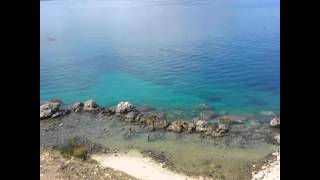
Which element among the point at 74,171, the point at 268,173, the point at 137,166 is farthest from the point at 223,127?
the point at 74,171

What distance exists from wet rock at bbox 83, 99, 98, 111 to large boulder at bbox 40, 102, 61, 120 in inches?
34.8

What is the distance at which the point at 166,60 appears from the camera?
1817cm

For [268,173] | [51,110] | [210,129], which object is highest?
[51,110]

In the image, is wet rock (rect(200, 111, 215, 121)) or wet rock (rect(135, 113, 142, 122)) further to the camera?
wet rock (rect(200, 111, 215, 121))

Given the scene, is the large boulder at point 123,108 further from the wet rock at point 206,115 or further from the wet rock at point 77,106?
the wet rock at point 206,115

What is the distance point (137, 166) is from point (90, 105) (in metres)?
4.56

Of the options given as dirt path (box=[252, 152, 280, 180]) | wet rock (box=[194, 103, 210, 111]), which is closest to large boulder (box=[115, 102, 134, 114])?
wet rock (box=[194, 103, 210, 111])

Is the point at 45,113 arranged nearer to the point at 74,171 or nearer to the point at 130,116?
the point at 130,116

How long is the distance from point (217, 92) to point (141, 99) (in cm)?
298

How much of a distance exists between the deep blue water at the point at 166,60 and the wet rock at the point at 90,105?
71 centimetres

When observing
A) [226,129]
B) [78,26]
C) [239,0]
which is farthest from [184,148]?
[239,0]

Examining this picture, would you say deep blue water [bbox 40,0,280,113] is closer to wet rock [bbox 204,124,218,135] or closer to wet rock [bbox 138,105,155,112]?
wet rock [bbox 138,105,155,112]

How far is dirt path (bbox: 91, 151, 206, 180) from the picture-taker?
8148 mm
